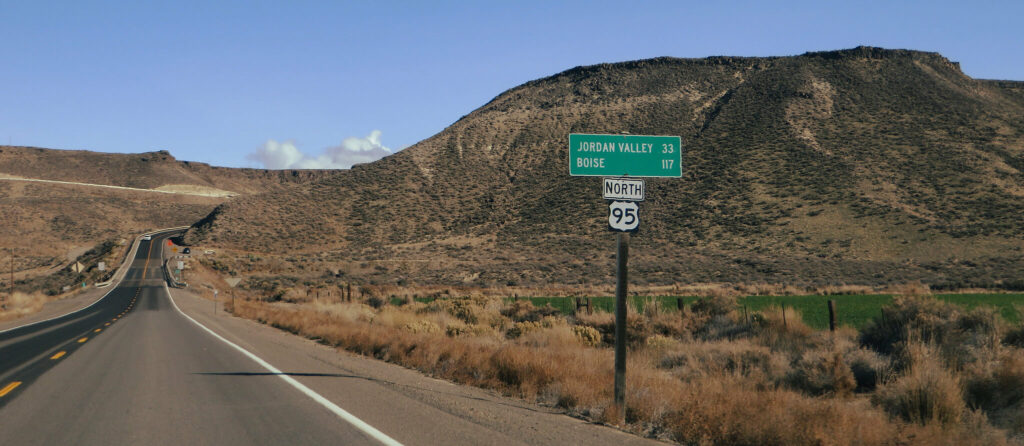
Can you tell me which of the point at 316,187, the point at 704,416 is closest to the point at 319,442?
the point at 704,416

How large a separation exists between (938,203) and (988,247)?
8.99m

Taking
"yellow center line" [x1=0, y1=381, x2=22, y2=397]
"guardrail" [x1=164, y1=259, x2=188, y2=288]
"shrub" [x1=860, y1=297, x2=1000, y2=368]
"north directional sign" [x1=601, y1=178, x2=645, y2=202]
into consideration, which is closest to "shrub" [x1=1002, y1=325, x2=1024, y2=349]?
"shrub" [x1=860, y1=297, x2=1000, y2=368]

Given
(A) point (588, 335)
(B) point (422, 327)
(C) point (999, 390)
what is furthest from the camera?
(B) point (422, 327)

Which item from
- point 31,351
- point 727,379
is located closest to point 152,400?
point 727,379

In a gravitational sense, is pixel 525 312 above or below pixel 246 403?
below

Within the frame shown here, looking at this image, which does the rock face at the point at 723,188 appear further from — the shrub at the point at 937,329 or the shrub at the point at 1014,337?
the shrub at the point at 1014,337

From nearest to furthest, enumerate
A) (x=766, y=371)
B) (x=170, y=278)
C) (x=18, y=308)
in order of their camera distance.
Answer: (x=766, y=371) < (x=18, y=308) < (x=170, y=278)

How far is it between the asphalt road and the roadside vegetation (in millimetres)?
694

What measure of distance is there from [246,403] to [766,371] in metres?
8.52

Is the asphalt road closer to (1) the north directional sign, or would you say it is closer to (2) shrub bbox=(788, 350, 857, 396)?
(1) the north directional sign

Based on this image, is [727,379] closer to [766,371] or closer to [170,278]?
[766,371]

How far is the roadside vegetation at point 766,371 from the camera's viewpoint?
6.97 meters

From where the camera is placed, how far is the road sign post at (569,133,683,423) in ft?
27.6

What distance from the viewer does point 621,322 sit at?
8469mm
